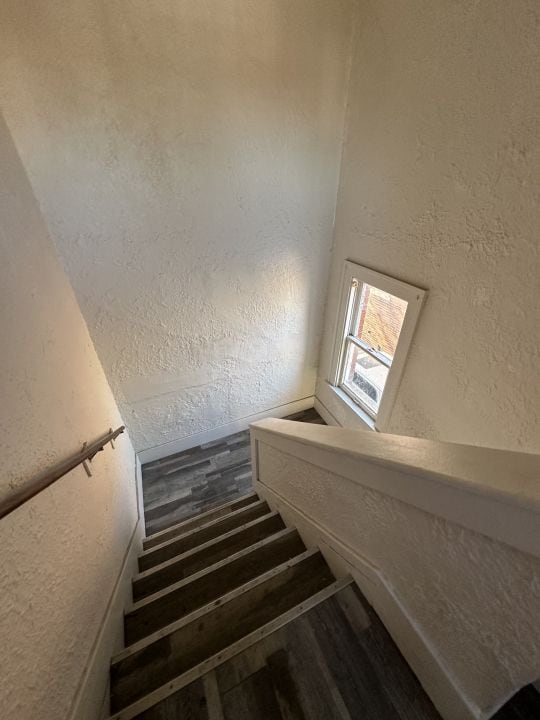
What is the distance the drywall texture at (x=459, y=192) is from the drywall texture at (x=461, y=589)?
95 centimetres

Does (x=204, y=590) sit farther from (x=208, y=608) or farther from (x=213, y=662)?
(x=213, y=662)

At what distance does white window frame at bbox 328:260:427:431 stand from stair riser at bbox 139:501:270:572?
1211mm

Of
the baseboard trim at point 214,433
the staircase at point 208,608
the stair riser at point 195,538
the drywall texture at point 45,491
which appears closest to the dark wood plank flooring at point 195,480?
the baseboard trim at point 214,433

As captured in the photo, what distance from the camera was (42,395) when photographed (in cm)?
113

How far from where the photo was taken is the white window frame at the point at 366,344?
190cm

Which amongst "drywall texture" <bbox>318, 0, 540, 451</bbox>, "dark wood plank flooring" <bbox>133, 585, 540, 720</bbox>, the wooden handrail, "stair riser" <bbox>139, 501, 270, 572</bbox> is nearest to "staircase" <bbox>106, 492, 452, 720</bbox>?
"dark wood plank flooring" <bbox>133, 585, 540, 720</bbox>

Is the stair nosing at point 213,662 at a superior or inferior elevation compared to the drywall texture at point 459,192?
inferior

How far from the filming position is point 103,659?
3.67ft

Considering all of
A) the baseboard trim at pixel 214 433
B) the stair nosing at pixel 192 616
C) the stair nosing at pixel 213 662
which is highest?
the baseboard trim at pixel 214 433

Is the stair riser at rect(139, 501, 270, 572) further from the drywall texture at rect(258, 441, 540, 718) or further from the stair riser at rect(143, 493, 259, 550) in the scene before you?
the drywall texture at rect(258, 441, 540, 718)

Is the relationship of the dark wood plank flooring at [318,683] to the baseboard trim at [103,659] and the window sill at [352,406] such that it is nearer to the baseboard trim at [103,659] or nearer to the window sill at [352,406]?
the baseboard trim at [103,659]

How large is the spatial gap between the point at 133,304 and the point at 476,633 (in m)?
2.32

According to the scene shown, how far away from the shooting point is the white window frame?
1901mm

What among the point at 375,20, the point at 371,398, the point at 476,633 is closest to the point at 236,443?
the point at 371,398
